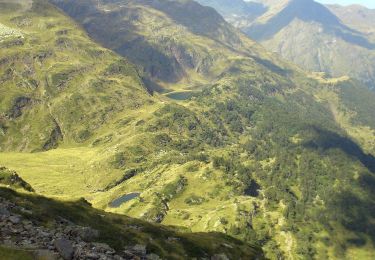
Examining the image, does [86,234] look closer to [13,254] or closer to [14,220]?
[14,220]

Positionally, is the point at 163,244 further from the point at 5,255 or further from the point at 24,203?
the point at 5,255

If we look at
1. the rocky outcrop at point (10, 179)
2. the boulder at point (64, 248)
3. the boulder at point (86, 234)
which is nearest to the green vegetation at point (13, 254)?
the boulder at point (64, 248)

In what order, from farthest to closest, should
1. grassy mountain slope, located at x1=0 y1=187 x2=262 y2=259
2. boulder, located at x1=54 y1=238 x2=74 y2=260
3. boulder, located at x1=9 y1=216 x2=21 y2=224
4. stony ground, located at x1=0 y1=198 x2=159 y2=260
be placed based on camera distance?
grassy mountain slope, located at x1=0 y1=187 x2=262 y2=259 < boulder, located at x1=9 y1=216 x2=21 y2=224 < stony ground, located at x1=0 y1=198 x2=159 y2=260 < boulder, located at x1=54 y1=238 x2=74 y2=260

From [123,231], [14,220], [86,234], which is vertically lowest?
[123,231]

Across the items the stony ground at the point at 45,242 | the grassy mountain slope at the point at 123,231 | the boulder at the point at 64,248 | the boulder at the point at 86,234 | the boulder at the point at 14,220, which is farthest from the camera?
the grassy mountain slope at the point at 123,231

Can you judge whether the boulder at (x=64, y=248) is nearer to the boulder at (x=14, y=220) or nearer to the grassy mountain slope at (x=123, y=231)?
the boulder at (x=14, y=220)

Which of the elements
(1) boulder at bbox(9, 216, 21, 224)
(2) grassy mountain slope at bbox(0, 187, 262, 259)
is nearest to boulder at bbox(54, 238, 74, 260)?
(1) boulder at bbox(9, 216, 21, 224)

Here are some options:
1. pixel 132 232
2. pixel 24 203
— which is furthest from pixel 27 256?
pixel 132 232

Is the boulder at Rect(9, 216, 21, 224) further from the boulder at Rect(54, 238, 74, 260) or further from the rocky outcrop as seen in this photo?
the rocky outcrop

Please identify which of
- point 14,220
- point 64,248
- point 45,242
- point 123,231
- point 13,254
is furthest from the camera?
point 123,231

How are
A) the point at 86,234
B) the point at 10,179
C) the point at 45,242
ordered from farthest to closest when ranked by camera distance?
the point at 10,179, the point at 86,234, the point at 45,242

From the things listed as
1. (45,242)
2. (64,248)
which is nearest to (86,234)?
(45,242)

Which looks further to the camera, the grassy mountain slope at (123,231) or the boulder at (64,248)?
the grassy mountain slope at (123,231)
